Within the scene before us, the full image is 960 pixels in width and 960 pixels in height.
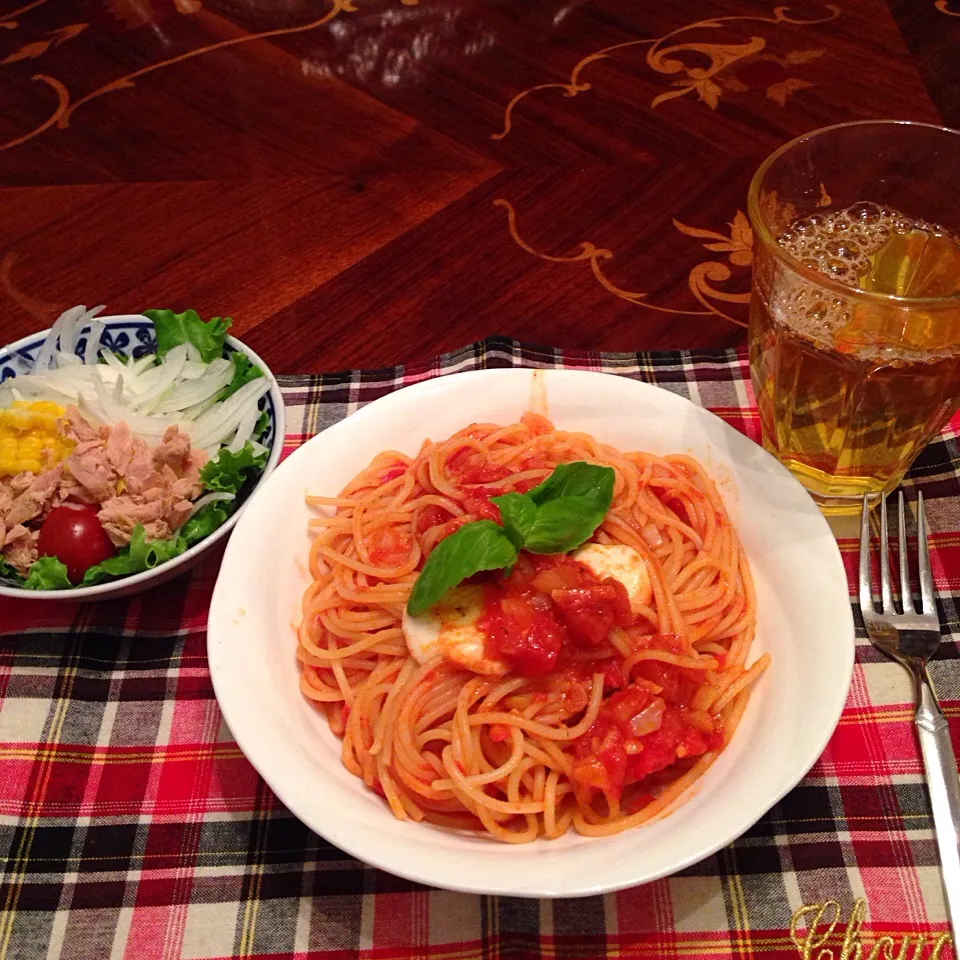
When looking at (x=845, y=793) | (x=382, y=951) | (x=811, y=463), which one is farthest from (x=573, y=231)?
(x=382, y=951)

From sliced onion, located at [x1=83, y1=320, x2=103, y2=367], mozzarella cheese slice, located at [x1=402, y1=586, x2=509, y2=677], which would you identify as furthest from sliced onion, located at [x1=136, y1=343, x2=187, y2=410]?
mozzarella cheese slice, located at [x1=402, y1=586, x2=509, y2=677]

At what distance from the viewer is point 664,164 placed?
429 cm

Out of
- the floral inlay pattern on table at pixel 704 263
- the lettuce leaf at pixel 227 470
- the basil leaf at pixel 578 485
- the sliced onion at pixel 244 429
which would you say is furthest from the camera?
the floral inlay pattern on table at pixel 704 263

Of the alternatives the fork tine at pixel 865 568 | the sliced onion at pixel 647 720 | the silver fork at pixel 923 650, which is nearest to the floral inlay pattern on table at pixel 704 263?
the fork tine at pixel 865 568

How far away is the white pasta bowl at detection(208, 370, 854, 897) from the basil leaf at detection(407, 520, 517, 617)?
0.46 metres

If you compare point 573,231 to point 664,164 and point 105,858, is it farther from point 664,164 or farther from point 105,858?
point 105,858

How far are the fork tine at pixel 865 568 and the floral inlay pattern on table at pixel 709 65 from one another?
2.85 metres

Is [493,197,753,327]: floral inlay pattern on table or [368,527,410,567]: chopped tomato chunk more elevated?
[493,197,753,327]: floral inlay pattern on table

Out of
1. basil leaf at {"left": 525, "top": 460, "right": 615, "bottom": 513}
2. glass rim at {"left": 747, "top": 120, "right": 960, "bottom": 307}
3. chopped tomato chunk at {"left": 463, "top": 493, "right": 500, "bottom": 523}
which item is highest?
glass rim at {"left": 747, "top": 120, "right": 960, "bottom": 307}

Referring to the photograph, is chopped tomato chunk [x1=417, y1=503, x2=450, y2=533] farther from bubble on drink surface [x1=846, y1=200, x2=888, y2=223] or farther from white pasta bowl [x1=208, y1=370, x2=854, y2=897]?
bubble on drink surface [x1=846, y1=200, x2=888, y2=223]

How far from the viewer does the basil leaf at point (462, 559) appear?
6.77 ft

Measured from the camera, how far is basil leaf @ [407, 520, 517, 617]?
2.06 m

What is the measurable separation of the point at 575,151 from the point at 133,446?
276 cm

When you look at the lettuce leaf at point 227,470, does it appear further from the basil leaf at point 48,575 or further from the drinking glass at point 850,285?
the drinking glass at point 850,285
